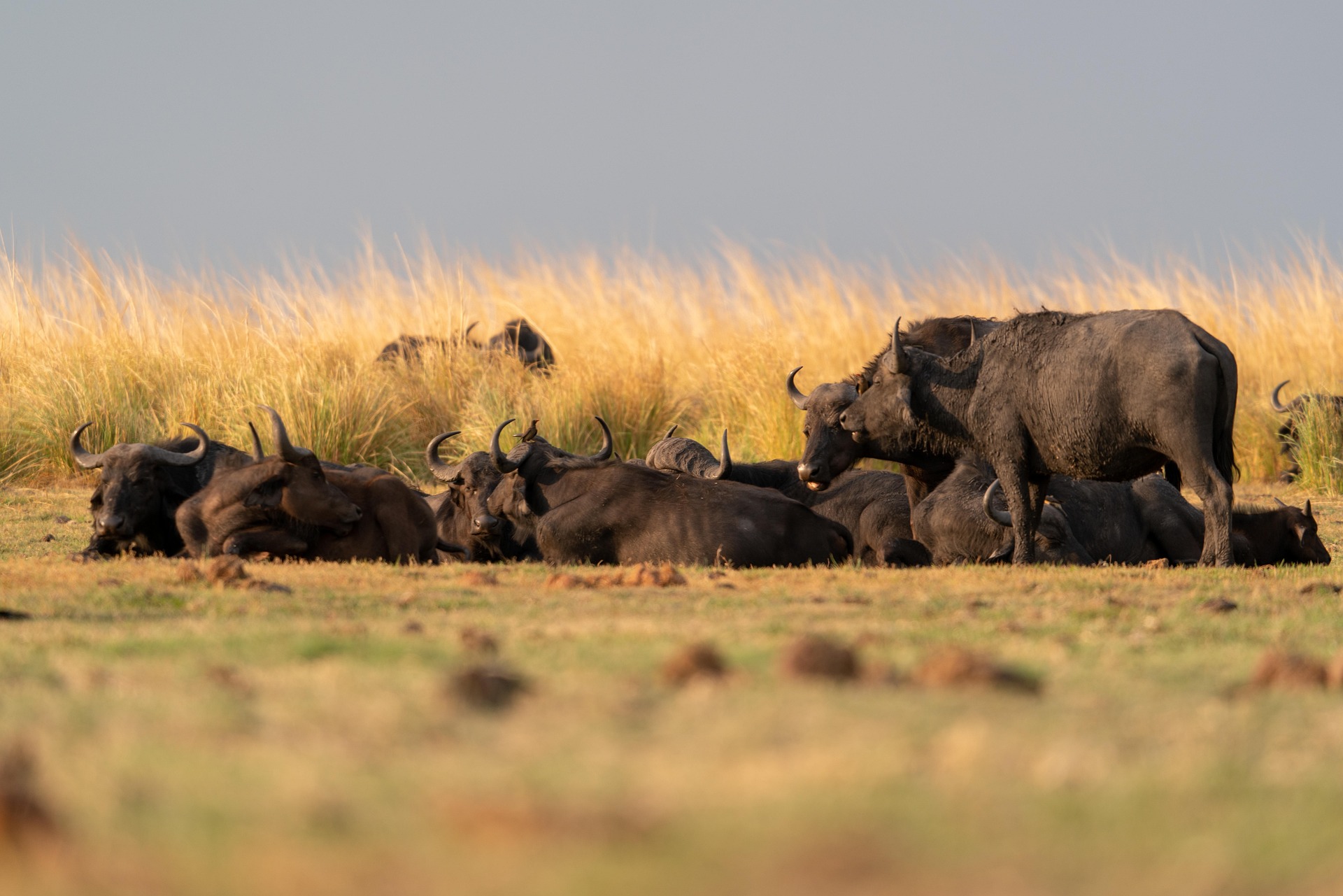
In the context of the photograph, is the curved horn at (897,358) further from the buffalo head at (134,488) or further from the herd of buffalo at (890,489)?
the buffalo head at (134,488)

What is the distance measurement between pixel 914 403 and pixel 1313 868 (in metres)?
7.47

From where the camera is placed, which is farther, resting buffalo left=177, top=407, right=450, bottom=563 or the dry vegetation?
resting buffalo left=177, top=407, right=450, bottom=563

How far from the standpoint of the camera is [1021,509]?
9.53 meters

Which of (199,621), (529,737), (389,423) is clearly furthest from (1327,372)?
(529,737)

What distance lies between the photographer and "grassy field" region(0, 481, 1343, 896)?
2.53m

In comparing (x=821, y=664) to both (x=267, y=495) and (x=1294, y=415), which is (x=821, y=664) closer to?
(x=267, y=495)

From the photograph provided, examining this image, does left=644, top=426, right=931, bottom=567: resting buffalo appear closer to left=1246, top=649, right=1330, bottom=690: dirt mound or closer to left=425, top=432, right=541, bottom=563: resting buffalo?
left=425, top=432, right=541, bottom=563: resting buffalo

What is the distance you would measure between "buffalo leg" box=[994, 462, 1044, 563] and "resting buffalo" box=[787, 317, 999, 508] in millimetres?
590

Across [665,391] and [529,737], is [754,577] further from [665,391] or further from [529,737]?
[665,391]

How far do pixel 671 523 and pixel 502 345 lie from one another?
969 centimetres

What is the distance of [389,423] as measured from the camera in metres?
16.9

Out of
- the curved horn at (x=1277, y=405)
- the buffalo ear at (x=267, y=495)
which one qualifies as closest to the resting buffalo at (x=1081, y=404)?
the buffalo ear at (x=267, y=495)

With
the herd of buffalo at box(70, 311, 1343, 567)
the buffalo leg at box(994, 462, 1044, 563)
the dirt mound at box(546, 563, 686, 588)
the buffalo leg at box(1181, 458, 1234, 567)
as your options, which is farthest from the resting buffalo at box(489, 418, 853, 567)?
the buffalo leg at box(1181, 458, 1234, 567)

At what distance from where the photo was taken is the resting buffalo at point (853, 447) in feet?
33.4
